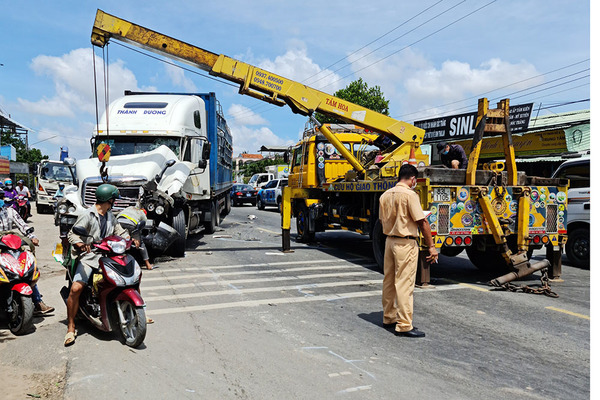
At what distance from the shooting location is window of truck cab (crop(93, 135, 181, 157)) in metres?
11.2

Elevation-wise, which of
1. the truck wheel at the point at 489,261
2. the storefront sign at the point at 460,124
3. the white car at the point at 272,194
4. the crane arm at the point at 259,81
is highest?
the storefront sign at the point at 460,124

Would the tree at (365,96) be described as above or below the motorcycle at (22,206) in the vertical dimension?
above

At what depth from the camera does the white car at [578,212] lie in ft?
32.8

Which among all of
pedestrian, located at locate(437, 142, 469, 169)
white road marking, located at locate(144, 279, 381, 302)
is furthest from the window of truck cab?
pedestrian, located at locate(437, 142, 469, 169)

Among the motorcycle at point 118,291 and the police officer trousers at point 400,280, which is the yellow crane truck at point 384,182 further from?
the motorcycle at point 118,291

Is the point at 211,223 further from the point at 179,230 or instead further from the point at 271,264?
the point at 271,264

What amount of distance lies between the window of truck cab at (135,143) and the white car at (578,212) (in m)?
8.69

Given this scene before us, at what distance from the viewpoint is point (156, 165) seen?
407 inches

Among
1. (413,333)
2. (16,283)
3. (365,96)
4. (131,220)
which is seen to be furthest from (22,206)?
(365,96)

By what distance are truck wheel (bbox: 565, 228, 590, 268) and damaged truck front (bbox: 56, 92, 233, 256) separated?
28.0 ft

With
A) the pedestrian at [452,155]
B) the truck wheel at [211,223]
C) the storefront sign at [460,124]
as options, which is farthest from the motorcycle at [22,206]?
the storefront sign at [460,124]
